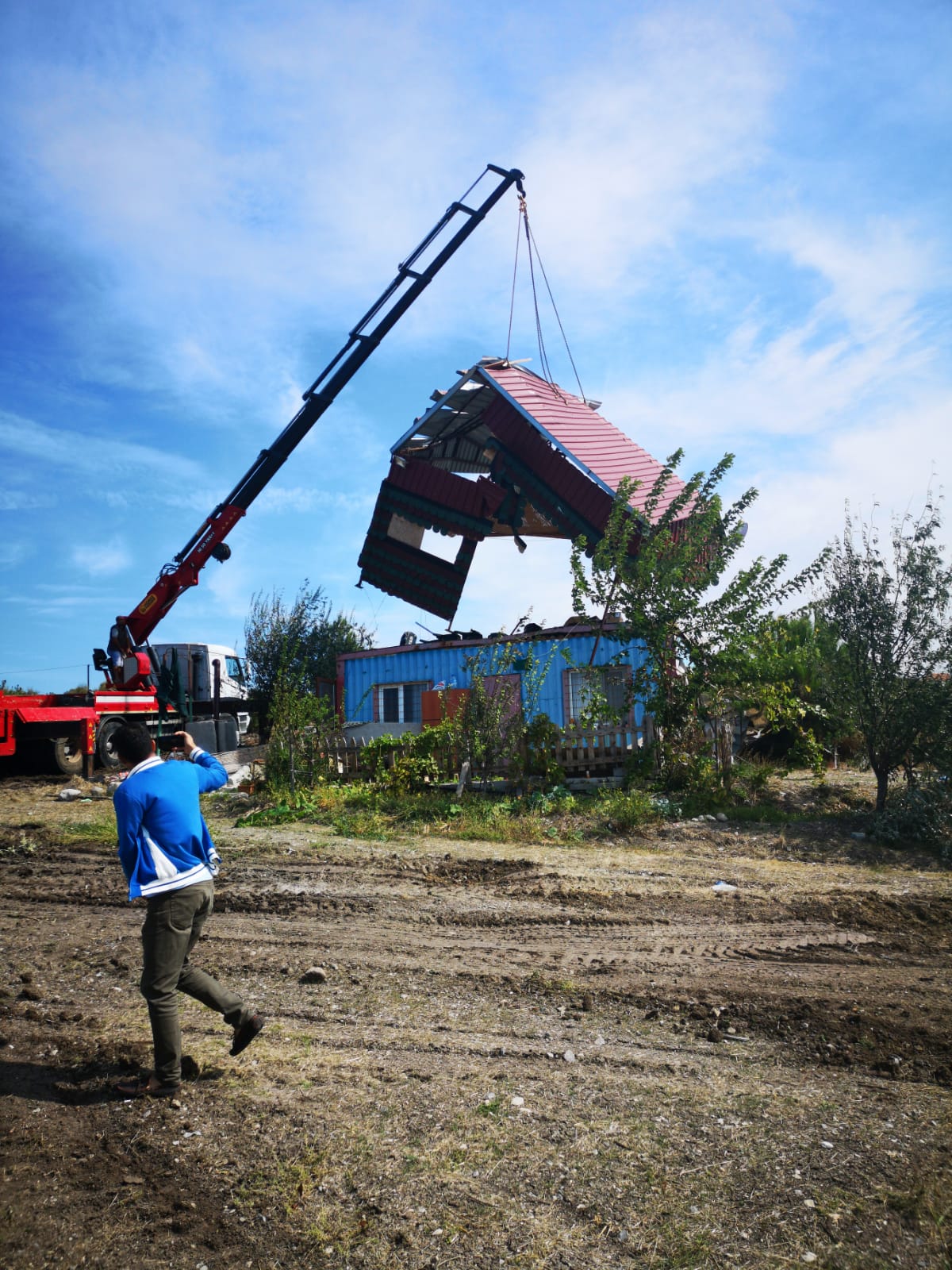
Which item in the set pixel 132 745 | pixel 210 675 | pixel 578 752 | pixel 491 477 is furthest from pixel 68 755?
pixel 132 745

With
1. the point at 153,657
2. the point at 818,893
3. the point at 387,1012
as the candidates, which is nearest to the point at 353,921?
the point at 387,1012

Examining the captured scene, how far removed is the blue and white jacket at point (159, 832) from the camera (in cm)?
410

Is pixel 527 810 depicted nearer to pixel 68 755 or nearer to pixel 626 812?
pixel 626 812

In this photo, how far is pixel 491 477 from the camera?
20.8 meters

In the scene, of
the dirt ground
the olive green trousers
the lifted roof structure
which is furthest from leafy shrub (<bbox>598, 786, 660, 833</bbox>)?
the olive green trousers

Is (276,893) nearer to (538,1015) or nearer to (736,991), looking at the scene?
(538,1015)

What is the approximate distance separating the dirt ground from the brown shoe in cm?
14

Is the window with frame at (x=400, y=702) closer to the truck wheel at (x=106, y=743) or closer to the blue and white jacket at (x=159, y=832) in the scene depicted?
the truck wheel at (x=106, y=743)

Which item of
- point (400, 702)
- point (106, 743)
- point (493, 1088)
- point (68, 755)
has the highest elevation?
point (400, 702)

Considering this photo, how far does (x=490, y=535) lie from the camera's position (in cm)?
2170

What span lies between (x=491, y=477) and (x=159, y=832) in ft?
57.1

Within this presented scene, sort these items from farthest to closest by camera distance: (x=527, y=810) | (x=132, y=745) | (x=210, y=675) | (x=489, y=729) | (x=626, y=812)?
(x=210, y=675), (x=489, y=729), (x=527, y=810), (x=626, y=812), (x=132, y=745)

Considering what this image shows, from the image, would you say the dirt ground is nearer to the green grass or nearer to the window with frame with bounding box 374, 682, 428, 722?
the green grass

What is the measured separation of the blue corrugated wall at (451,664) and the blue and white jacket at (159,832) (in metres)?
11.8
